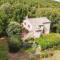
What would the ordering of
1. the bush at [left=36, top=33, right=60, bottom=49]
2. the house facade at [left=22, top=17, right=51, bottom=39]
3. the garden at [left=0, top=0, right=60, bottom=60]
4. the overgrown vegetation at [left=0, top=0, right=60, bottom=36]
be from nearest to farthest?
the garden at [left=0, top=0, right=60, bottom=60]
the bush at [left=36, top=33, right=60, bottom=49]
the house facade at [left=22, top=17, right=51, bottom=39]
the overgrown vegetation at [left=0, top=0, right=60, bottom=36]

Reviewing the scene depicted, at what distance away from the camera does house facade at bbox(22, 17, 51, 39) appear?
584 centimetres

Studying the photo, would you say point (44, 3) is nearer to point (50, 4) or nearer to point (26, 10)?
point (50, 4)

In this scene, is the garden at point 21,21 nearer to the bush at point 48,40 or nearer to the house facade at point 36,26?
the bush at point 48,40

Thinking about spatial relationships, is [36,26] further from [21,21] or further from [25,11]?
[25,11]

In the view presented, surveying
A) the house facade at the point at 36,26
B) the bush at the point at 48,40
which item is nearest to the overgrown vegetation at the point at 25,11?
the house facade at the point at 36,26

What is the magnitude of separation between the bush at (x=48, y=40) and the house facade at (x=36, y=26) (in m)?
0.22

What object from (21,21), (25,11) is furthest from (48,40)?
(25,11)

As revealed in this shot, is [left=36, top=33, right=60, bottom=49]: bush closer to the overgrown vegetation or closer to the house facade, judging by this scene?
the house facade

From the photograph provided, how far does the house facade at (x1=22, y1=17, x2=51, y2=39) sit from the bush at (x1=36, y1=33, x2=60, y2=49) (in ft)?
0.72

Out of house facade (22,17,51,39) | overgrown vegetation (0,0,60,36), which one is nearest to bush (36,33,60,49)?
house facade (22,17,51,39)

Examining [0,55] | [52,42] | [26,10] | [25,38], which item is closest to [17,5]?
[26,10]

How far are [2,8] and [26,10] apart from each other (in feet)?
2.39

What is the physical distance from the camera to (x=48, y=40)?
550cm

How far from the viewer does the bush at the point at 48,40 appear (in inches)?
210
